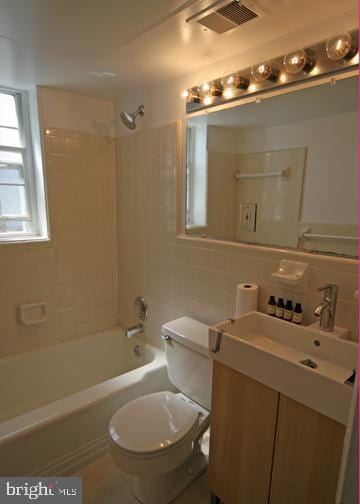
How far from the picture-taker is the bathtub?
5.06 ft

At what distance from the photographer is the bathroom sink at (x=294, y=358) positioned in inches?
38.5

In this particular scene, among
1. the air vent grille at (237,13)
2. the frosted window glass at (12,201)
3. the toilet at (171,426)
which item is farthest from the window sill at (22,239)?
the air vent grille at (237,13)

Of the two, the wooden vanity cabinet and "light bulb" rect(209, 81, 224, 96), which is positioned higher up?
"light bulb" rect(209, 81, 224, 96)

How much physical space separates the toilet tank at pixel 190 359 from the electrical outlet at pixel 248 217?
2.13 feet

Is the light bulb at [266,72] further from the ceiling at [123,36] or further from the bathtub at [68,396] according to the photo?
the bathtub at [68,396]

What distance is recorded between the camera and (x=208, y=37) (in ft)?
4.51

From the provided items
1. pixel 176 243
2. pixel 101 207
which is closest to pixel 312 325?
pixel 176 243

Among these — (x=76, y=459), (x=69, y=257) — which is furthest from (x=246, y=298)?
(x=69, y=257)

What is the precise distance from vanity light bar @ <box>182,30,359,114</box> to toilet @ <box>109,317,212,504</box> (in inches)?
52.0

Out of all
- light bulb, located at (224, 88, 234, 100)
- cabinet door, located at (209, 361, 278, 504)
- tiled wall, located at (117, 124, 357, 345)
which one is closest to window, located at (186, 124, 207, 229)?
tiled wall, located at (117, 124, 357, 345)

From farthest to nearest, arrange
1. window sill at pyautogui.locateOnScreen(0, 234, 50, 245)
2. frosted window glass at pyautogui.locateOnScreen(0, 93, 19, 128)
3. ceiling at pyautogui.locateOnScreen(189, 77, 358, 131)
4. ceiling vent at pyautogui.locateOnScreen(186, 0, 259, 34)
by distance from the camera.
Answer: frosted window glass at pyautogui.locateOnScreen(0, 93, 19, 128) < window sill at pyautogui.locateOnScreen(0, 234, 50, 245) < ceiling at pyautogui.locateOnScreen(189, 77, 358, 131) < ceiling vent at pyautogui.locateOnScreen(186, 0, 259, 34)

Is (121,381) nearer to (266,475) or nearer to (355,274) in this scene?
(266,475)

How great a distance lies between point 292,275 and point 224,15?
1.11 metres

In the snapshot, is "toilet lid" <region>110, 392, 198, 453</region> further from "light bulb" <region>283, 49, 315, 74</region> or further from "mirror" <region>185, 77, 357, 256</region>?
"light bulb" <region>283, 49, 315, 74</region>
